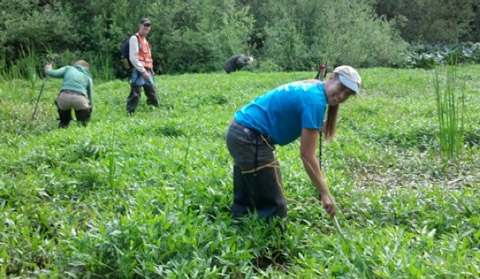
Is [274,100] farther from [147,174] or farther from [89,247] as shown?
[147,174]

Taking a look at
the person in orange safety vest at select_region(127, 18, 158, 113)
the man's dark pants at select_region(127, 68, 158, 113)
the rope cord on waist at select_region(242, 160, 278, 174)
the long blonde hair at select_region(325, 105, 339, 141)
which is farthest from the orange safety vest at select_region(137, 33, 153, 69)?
the long blonde hair at select_region(325, 105, 339, 141)

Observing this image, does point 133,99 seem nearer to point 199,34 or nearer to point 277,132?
point 277,132

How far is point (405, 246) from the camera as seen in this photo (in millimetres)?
3264

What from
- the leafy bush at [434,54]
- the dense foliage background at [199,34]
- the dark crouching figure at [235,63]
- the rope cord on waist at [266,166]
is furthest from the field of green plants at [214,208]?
the leafy bush at [434,54]

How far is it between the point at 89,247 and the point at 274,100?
156 centimetres

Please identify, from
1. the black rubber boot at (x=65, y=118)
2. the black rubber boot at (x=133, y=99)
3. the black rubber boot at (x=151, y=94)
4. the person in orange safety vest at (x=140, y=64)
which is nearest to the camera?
the black rubber boot at (x=65, y=118)

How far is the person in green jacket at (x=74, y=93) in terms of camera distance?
7.61m

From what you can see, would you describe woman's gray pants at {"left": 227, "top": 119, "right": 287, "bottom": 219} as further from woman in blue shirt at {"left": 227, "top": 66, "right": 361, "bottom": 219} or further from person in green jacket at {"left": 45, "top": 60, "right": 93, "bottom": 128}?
person in green jacket at {"left": 45, "top": 60, "right": 93, "bottom": 128}

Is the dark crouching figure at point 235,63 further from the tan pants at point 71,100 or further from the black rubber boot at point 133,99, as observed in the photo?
the tan pants at point 71,100

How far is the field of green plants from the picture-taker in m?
3.25

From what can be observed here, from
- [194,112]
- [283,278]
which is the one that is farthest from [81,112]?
[283,278]

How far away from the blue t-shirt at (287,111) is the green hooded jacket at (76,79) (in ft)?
15.3

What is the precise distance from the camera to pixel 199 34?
19500mm

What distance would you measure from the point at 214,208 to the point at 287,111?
3.70ft
